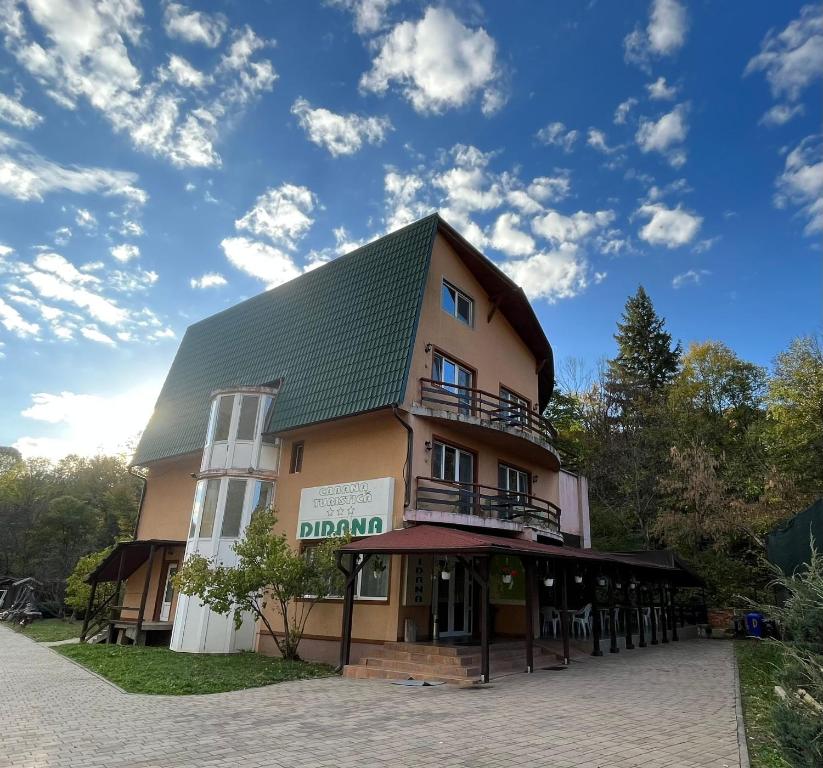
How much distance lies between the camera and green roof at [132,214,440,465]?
48.3 feet

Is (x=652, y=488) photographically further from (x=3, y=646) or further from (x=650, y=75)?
(x=3, y=646)

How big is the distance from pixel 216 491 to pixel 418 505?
21.2 feet

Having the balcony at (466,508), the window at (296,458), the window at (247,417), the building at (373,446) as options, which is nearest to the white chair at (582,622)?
the building at (373,446)

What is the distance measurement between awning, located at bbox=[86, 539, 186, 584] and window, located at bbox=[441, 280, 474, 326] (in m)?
10.7

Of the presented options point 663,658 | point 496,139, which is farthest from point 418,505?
point 496,139

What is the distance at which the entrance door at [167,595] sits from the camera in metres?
18.6

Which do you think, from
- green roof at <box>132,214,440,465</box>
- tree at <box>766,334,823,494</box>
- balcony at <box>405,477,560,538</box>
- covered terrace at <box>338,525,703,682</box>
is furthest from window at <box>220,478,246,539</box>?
tree at <box>766,334,823,494</box>

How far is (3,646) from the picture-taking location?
1698cm

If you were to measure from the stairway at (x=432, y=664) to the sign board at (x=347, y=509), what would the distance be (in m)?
2.68

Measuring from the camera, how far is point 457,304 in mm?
17484

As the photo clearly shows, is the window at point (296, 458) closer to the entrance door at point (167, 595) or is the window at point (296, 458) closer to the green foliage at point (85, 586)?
the entrance door at point (167, 595)

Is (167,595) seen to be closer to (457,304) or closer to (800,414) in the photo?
(457,304)

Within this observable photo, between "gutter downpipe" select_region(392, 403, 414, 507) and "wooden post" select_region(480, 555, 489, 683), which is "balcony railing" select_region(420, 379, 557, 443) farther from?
"wooden post" select_region(480, 555, 489, 683)

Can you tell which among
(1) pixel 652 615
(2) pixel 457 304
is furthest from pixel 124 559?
(1) pixel 652 615
